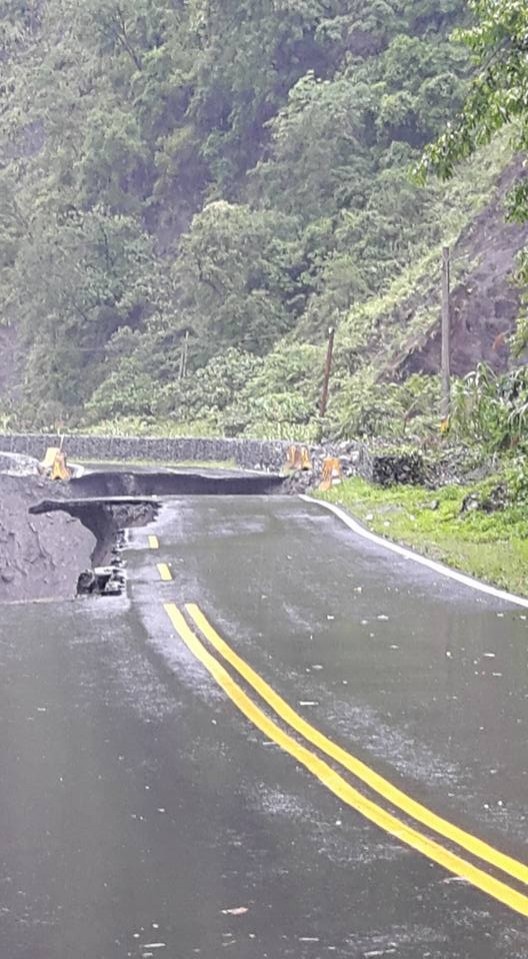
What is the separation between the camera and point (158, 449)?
155 ft

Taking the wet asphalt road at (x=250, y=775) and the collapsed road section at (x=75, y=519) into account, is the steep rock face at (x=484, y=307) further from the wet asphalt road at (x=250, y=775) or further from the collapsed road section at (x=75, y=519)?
the wet asphalt road at (x=250, y=775)

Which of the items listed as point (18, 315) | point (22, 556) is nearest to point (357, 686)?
point (22, 556)

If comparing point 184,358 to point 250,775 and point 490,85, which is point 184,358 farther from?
point 250,775

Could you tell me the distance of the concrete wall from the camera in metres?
41.0

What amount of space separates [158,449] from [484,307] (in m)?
11.9

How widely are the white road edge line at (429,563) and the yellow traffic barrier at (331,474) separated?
19.7ft

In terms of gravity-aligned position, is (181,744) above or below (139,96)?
below

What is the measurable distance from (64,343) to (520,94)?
58151 millimetres

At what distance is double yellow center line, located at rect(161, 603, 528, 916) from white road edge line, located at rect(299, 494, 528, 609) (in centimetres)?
345

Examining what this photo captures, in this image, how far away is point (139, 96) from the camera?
72750mm

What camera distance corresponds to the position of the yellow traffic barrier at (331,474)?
1120 inches

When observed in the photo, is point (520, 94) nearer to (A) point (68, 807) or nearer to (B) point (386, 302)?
(A) point (68, 807)

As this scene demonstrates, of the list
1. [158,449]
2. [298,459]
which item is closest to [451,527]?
[298,459]

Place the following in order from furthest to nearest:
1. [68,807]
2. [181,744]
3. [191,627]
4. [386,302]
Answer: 1. [386,302]
2. [191,627]
3. [181,744]
4. [68,807]
